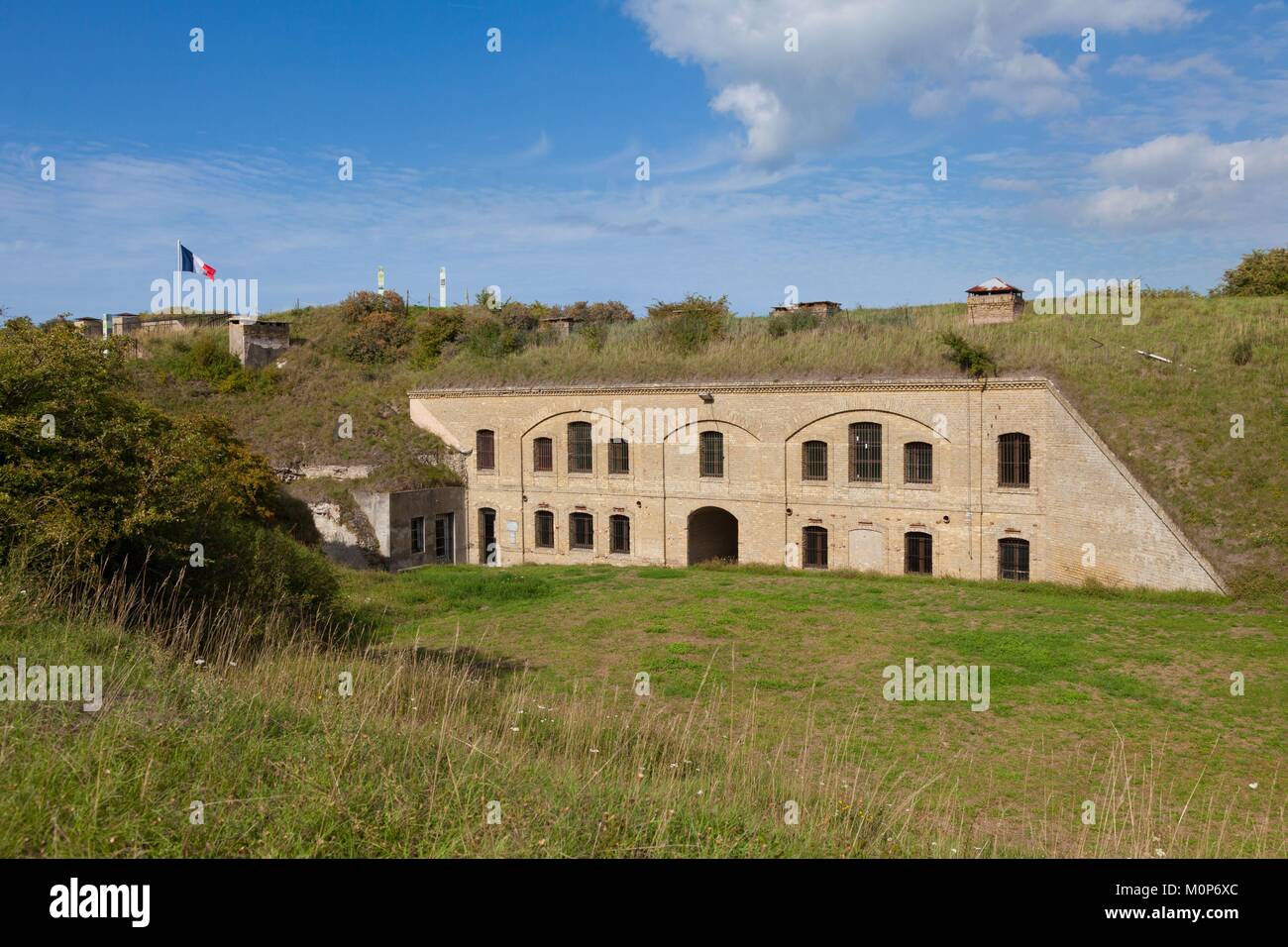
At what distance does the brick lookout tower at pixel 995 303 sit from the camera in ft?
95.7

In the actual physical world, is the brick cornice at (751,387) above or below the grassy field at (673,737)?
above

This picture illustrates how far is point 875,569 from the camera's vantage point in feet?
85.6

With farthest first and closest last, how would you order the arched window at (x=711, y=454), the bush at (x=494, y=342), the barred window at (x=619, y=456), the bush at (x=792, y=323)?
the bush at (x=494, y=342), the bush at (x=792, y=323), the barred window at (x=619, y=456), the arched window at (x=711, y=454)

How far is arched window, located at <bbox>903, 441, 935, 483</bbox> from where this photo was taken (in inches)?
997

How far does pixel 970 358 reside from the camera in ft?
79.6

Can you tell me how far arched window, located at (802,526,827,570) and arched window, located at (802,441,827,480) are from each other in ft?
4.95

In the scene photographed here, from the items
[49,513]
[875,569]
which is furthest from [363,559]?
[49,513]

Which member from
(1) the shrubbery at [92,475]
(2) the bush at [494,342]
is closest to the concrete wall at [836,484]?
(2) the bush at [494,342]

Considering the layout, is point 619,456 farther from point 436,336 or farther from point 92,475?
point 92,475

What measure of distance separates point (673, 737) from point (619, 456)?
2221 centimetres

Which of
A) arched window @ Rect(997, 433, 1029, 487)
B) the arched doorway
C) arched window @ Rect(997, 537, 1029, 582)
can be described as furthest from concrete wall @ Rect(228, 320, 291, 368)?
arched window @ Rect(997, 537, 1029, 582)

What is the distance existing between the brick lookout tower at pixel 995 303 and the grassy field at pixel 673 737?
35.0 feet

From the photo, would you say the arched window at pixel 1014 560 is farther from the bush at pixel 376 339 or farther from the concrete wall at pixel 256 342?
the concrete wall at pixel 256 342
